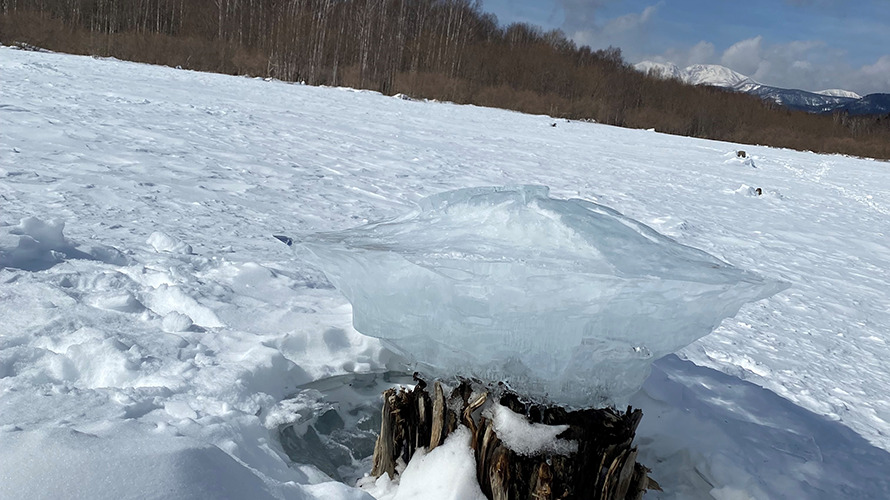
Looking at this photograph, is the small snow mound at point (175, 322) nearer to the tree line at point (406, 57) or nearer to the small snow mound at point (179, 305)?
the small snow mound at point (179, 305)

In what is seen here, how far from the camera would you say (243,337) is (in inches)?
92.4

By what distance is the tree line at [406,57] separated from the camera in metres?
25.4

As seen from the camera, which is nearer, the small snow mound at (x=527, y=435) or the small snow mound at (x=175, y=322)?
the small snow mound at (x=527, y=435)

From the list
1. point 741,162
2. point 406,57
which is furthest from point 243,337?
point 406,57

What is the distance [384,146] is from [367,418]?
277 inches

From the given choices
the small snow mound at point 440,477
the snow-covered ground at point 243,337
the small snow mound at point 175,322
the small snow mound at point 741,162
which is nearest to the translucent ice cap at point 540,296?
the small snow mound at point 440,477

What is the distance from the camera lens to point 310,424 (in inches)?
78.8

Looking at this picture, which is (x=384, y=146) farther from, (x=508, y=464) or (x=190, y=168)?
(x=508, y=464)

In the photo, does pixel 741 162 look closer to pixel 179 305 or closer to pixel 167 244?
pixel 167 244

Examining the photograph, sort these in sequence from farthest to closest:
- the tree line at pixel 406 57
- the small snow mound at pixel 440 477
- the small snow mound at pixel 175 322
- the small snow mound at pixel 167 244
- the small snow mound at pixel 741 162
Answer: the tree line at pixel 406 57 < the small snow mound at pixel 741 162 < the small snow mound at pixel 167 244 < the small snow mound at pixel 175 322 < the small snow mound at pixel 440 477

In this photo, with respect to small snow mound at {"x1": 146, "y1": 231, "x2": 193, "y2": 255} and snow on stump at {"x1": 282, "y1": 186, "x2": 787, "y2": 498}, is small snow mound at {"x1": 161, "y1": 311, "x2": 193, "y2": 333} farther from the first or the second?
small snow mound at {"x1": 146, "y1": 231, "x2": 193, "y2": 255}

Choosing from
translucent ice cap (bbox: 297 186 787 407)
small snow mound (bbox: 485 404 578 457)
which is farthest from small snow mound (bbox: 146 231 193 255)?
small snow mound (bbox: 485 404 578 457)

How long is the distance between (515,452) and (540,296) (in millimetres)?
418

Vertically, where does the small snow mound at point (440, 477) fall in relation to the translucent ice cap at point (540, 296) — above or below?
below
